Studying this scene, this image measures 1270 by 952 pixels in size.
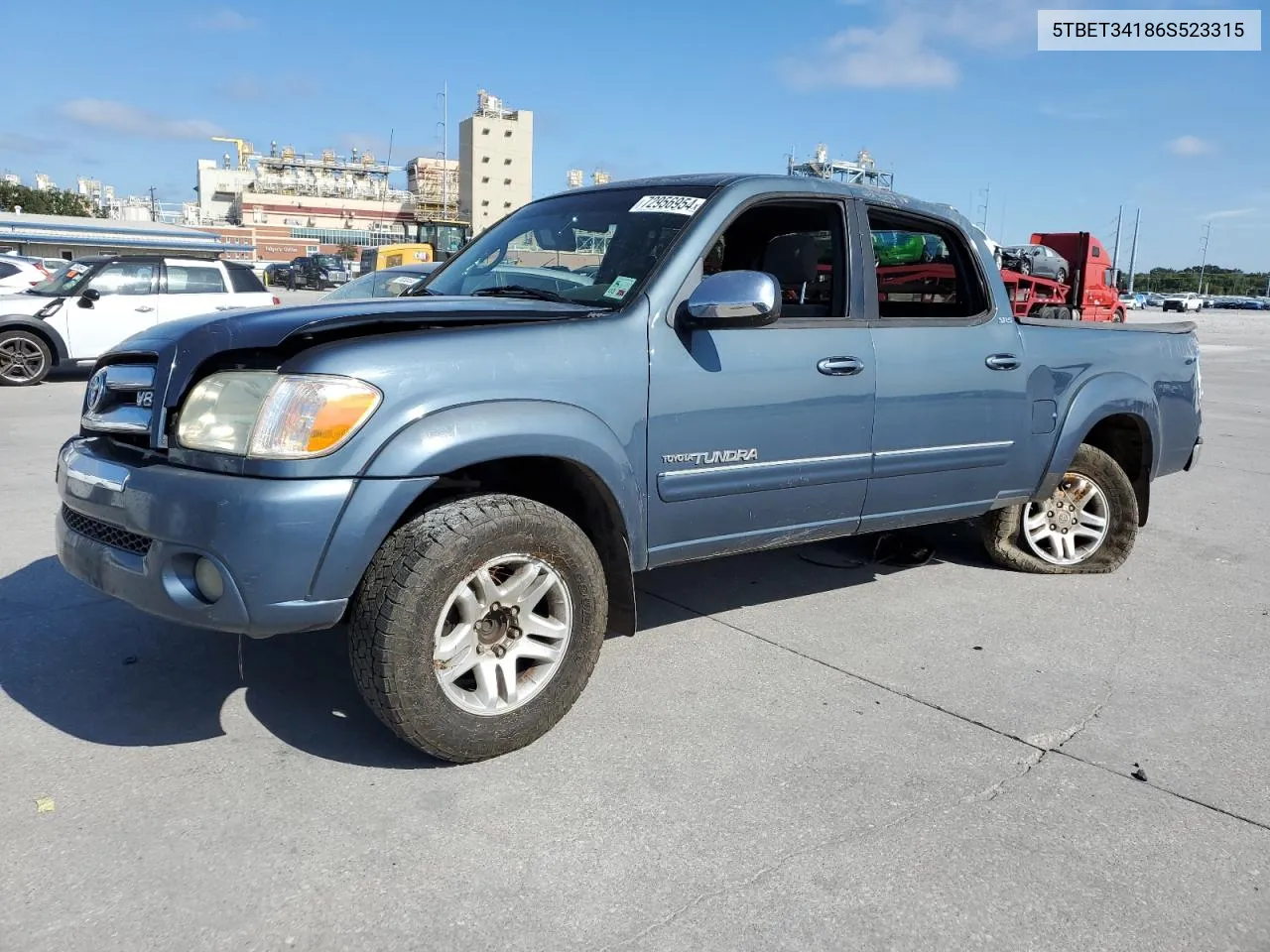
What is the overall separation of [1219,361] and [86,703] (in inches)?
981

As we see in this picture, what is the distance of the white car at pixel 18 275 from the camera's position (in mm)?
14525

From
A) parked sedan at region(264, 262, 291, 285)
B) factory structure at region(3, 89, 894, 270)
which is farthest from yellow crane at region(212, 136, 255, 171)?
parked sedan at region(264, 262, 291, 285)

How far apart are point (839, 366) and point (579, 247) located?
3.65ft

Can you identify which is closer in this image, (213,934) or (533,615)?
(213,934)

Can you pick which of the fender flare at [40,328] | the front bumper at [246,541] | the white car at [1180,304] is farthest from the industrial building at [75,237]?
the white car at [1180,304]

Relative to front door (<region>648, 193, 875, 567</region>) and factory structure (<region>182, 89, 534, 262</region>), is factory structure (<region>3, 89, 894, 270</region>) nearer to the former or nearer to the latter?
factory structure (<region>182, 89, 534, 262</region>)

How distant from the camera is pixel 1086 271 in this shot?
20.1 meters

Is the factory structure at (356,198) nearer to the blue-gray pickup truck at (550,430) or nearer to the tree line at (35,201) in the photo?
the tree line at (35,201)

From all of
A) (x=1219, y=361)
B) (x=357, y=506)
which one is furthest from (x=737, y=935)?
(x=1219, y=361)

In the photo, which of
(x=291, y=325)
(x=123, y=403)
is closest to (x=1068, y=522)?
(x=291, y=325)

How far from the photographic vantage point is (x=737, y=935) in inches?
88.0

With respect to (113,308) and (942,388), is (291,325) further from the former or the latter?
(113,308)

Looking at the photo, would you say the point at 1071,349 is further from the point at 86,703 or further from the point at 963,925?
the point at 86,703

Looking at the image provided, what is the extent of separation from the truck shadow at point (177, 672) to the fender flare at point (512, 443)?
0.96 m
